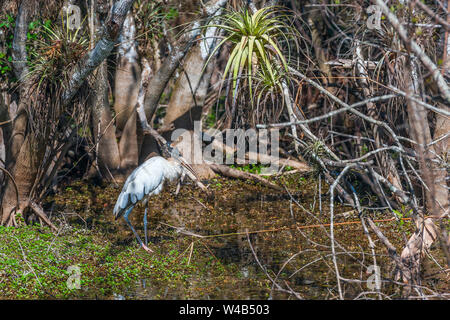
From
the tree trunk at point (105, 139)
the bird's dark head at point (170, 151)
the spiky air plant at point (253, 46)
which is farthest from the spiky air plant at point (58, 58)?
the bird's dark head at point (170, 151)

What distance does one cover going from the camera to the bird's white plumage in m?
6.82

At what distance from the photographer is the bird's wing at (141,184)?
6809 millimetres

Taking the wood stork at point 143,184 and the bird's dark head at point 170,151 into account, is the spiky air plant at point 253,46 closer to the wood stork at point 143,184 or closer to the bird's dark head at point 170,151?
the wood stork at point 143,184

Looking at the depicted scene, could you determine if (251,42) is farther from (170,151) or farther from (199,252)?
(170,151)

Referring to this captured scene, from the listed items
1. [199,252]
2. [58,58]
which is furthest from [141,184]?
[58,58]

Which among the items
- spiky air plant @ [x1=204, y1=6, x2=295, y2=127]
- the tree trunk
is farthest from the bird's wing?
the tree trunk

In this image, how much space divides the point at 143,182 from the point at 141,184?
0.13 feet

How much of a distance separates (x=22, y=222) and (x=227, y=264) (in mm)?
2734

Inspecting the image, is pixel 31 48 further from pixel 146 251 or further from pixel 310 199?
pixel 310 199

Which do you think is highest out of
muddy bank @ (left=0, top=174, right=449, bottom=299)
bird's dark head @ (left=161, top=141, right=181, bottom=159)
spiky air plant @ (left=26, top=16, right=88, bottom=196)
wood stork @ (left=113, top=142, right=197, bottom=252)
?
spiky air plant @ (left=26, top=16, right=88, bottom=196)

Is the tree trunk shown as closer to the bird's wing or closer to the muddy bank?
the muddy bank

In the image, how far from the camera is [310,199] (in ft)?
27.1

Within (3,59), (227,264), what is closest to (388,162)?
(227,264)

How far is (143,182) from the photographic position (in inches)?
273
